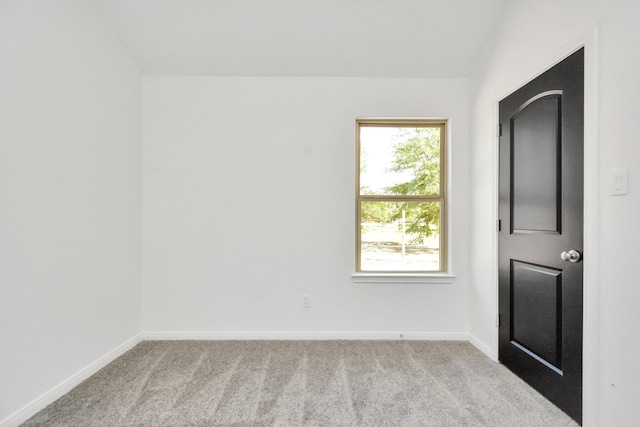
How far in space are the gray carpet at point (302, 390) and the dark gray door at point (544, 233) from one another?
220 mm

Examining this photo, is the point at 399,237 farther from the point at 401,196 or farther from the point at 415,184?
the point at 415,184

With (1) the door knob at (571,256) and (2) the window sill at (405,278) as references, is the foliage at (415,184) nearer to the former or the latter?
(2) the window sill at (405,278)

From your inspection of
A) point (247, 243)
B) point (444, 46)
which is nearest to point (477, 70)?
point (444, 46)

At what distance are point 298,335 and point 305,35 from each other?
268 cm

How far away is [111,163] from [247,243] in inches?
51.7

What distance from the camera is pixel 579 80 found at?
193cm

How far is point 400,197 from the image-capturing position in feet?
11.0

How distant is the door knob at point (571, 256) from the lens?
1.92 meters

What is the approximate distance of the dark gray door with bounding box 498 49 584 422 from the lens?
1953 millimetres

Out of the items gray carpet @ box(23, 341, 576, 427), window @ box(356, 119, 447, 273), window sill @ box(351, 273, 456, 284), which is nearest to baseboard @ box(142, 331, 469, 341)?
gray carpet @ box(23, 341, 576, 427)

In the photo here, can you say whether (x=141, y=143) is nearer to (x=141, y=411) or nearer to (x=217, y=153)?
(x=217, y=153)
